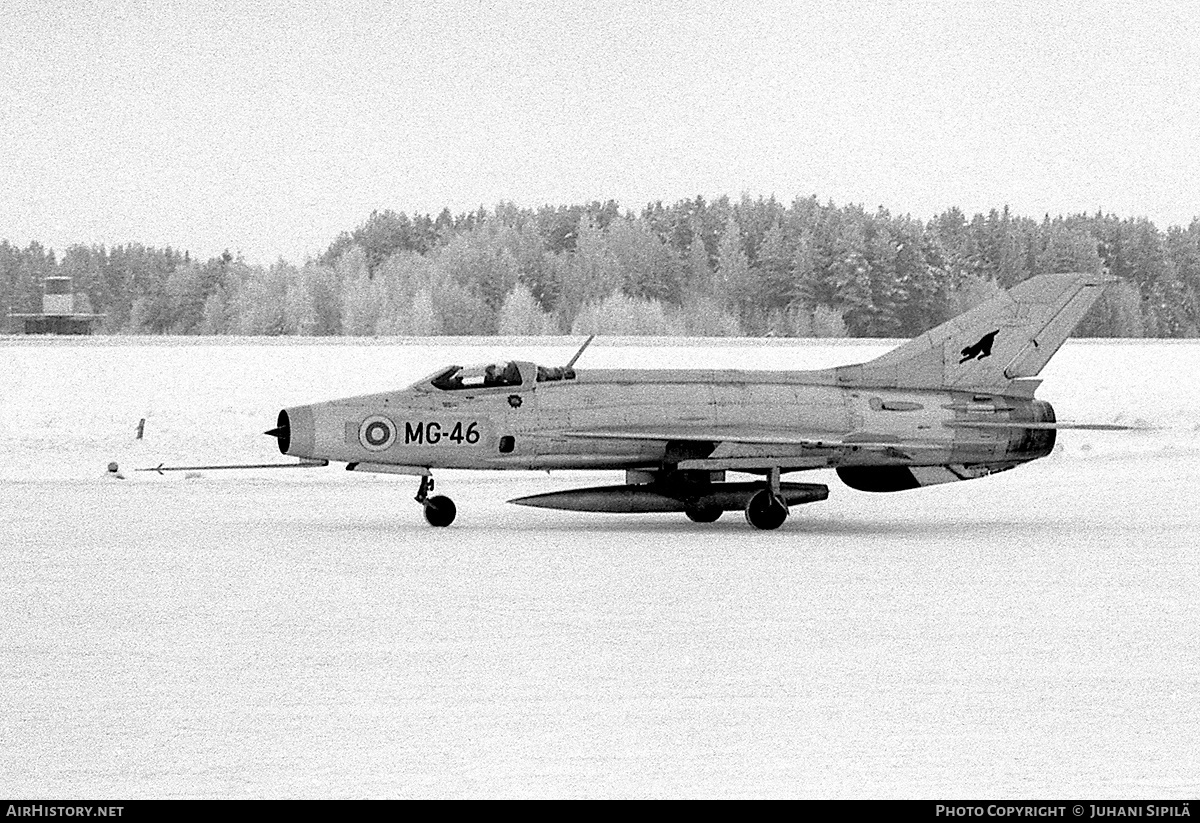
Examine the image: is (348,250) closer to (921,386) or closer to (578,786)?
(921,386)

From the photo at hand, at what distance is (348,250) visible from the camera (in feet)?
277

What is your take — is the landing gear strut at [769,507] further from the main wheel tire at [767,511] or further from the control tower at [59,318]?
the control tower at [59,318]

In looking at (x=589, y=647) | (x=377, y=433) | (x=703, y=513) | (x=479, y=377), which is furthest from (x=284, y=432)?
(x=589, y=647)

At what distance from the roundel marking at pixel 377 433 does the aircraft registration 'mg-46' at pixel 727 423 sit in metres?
0.01

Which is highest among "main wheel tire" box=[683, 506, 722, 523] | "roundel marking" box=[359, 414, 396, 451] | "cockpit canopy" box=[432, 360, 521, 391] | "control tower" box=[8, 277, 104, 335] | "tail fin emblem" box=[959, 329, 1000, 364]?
"control tower" box=[8, 277, 104, 335]

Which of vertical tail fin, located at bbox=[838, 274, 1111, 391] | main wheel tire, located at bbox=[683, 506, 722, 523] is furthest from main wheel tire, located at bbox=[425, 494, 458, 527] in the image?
vertical tail fin, located at bbox=[838, 274, 1111, 391]

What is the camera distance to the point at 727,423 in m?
16.6

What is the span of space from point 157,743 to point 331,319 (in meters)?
73.1

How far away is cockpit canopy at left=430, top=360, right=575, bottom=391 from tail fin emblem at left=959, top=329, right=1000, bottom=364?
4115 mm

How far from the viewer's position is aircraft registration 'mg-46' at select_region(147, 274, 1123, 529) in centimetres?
1602

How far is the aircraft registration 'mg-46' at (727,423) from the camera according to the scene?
1602 centimetres

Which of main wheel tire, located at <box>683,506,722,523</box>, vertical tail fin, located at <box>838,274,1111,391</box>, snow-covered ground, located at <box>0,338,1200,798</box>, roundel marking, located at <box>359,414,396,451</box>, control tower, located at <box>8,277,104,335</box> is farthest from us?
control tower, located at <box>8,277,104,335</box>

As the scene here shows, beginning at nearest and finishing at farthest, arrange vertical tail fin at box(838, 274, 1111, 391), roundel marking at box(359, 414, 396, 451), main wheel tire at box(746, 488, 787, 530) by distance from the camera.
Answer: roundel marking at box(359, 414, 396, 451) → main wheel tire at box(746, 488, 787, 530) → vertical tail fin at box(838, 274, 1111, 391)

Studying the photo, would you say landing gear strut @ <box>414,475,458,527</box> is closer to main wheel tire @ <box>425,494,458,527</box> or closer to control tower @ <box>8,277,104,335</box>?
Result: main wheel tire @ <box>425,494,458,527</box>
